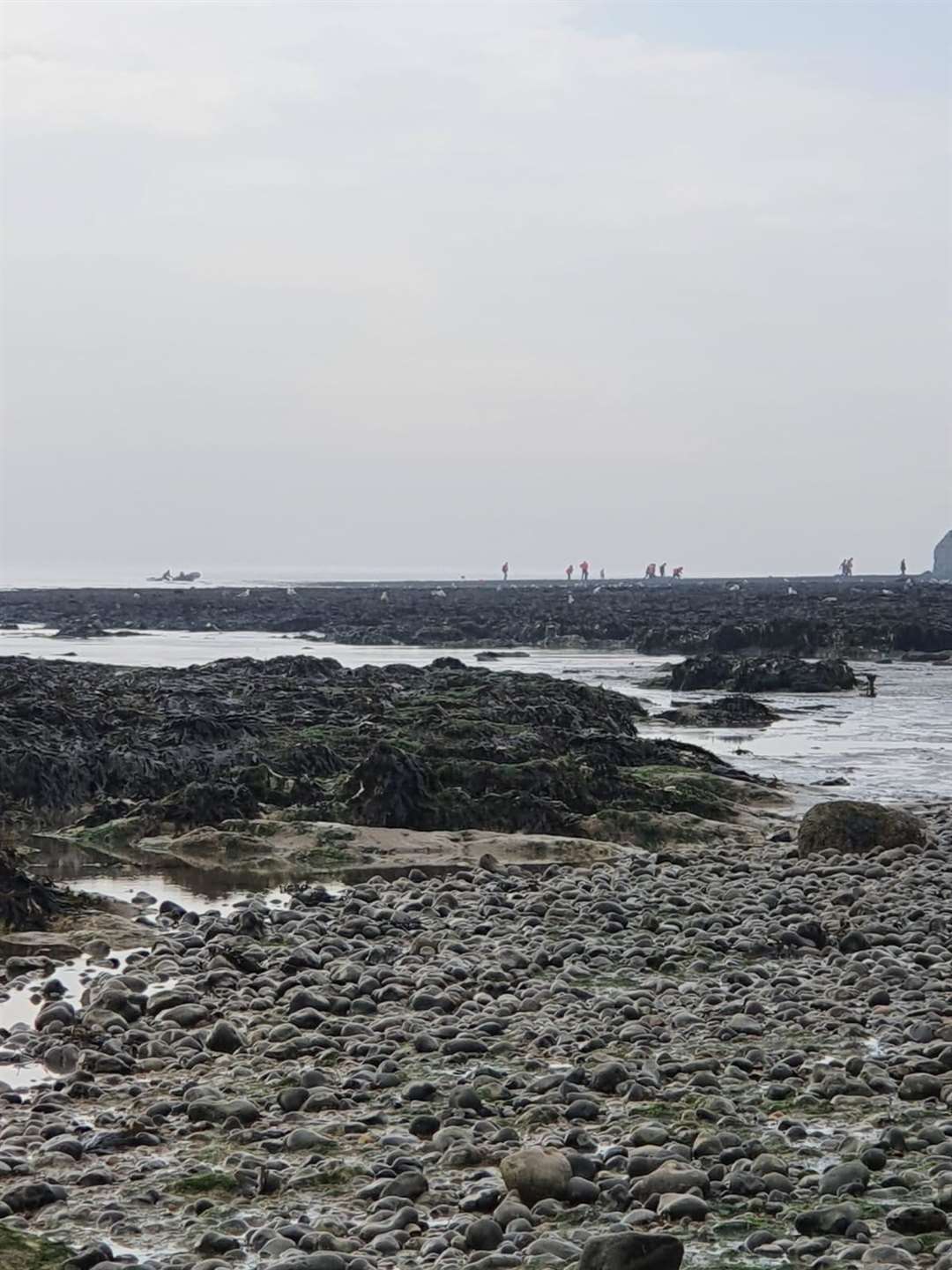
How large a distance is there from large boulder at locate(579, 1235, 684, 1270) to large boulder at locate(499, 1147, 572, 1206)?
28.5 inches

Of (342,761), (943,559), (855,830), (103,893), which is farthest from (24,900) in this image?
(943,559)

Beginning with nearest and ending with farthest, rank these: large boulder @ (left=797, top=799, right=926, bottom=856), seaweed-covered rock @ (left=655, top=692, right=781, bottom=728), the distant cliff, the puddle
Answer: the puddle
large boulder @ (left=797, top=799, right=926, bottom=856)
seaweed-covered rock @ (left=655, top=692, right=781, bottom=728)
the distant cliff

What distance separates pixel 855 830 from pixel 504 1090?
7.26m

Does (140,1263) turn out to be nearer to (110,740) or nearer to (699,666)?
(110,740)

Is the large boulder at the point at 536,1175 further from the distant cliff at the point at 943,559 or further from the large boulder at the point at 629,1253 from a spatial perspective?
the distant cliff at the point at 943,559

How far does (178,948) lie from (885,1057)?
15.3 feet

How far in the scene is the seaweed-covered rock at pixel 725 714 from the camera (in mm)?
27438

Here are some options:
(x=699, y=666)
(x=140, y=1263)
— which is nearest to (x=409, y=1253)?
(x=140, y=1263)

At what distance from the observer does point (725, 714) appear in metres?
27.9

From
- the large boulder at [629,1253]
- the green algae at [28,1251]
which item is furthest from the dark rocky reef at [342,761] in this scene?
the large boulder at [629,1253]

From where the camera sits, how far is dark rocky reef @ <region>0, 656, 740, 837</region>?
15930 millimetres

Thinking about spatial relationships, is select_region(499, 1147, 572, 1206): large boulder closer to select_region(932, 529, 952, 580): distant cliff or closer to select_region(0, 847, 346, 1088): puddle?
select_region(0, 847, 346, 1088): puddle

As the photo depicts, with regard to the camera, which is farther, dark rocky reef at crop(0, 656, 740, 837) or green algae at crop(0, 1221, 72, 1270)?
dark rocky reef at crop(0, 656, 740, 837)

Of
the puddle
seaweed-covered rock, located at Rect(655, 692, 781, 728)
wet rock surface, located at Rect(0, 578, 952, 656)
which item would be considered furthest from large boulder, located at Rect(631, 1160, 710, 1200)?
wet rock surface, located at Rect(0, 578, 952, 656)
